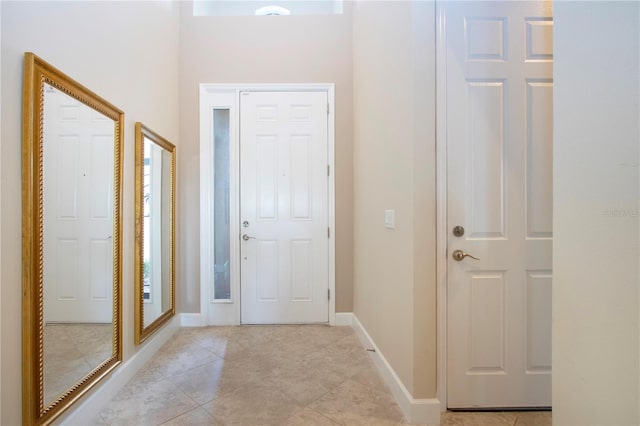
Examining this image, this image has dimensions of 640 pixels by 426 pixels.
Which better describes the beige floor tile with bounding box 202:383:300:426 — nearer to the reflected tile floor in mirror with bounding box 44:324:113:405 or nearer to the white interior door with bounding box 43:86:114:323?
the reflected tile floor in mirror with bounding box 44:324:113:405

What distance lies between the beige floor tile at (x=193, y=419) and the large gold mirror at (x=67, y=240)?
0.49 meters

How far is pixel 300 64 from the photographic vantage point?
9.94 feet

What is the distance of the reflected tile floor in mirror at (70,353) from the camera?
1.32 m

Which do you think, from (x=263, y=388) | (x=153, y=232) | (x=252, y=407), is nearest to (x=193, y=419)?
(x=252, y=407)

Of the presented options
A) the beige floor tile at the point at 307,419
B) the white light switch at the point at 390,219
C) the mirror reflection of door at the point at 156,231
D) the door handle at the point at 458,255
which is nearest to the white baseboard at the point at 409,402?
the beige floor tile at the point at 307,419

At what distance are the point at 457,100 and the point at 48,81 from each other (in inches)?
78.0

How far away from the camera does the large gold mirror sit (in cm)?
121

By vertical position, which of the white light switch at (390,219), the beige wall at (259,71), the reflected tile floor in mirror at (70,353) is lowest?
the reflected tile floor in mirror at (70,353)

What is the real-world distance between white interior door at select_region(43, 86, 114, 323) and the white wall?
6.40 feet

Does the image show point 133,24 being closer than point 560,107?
No

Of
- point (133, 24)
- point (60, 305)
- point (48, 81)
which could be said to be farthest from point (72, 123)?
point (133, 24)

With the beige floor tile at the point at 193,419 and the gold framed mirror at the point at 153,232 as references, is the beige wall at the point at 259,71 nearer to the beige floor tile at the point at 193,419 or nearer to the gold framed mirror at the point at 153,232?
the gold framed mirror at the point at 153,232

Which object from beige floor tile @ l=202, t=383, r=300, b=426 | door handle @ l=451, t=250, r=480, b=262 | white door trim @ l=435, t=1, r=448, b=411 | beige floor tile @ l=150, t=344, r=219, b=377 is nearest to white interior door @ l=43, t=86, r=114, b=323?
beige floor tile @ l=150, t=344, r=219, b=377

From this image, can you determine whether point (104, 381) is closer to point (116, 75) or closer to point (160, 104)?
point (116, 75)
